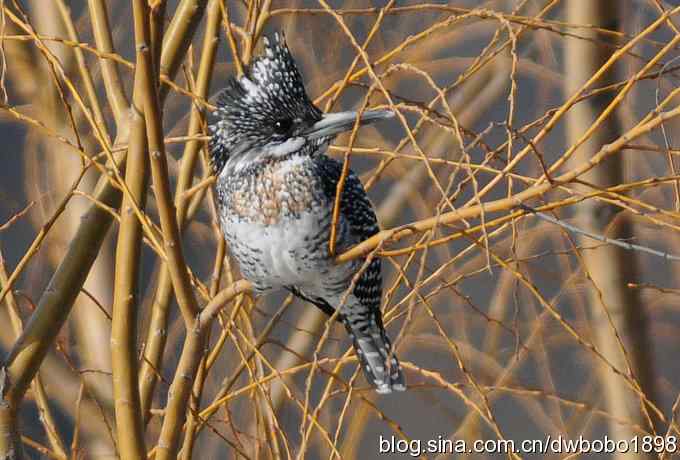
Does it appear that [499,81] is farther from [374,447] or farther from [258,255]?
[374,447]

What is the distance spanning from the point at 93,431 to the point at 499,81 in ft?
5.42

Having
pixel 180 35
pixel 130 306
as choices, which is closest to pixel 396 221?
pixel 180 35

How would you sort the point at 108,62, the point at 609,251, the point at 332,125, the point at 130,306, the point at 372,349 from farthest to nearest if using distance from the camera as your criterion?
the point at 609,251 → the point at 372,349 → the point at 108,62 → the point at 332,125 → the point at 130,306

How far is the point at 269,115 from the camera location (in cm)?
211

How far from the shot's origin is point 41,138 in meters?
3.96

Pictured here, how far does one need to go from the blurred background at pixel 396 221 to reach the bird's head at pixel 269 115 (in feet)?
0.17

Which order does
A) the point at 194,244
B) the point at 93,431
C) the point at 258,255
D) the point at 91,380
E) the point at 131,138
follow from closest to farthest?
the point at 131,138, the point at 258,255, the point at 91,380, the point at 93,431, the point at 194,244

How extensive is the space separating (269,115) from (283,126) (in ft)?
0.12

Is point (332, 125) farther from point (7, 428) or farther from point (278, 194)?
point (7, 428)

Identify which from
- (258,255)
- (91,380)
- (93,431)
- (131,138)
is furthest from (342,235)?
(93,431)

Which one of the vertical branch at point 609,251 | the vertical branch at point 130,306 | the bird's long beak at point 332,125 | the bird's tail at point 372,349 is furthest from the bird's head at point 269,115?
the vertical branch at point 609,251

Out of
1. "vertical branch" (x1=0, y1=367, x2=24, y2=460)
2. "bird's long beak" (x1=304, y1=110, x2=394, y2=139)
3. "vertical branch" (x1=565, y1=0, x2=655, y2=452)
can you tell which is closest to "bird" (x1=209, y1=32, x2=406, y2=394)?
"bird's long beak" (x1=304, y1=110, x2=394, y2=139)

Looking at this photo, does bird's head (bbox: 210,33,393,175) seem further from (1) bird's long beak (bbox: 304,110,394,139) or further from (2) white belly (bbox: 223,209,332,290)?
(2) white belly (bbox: 223,209,332,290)

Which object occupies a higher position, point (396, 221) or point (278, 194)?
point (278, 194)
